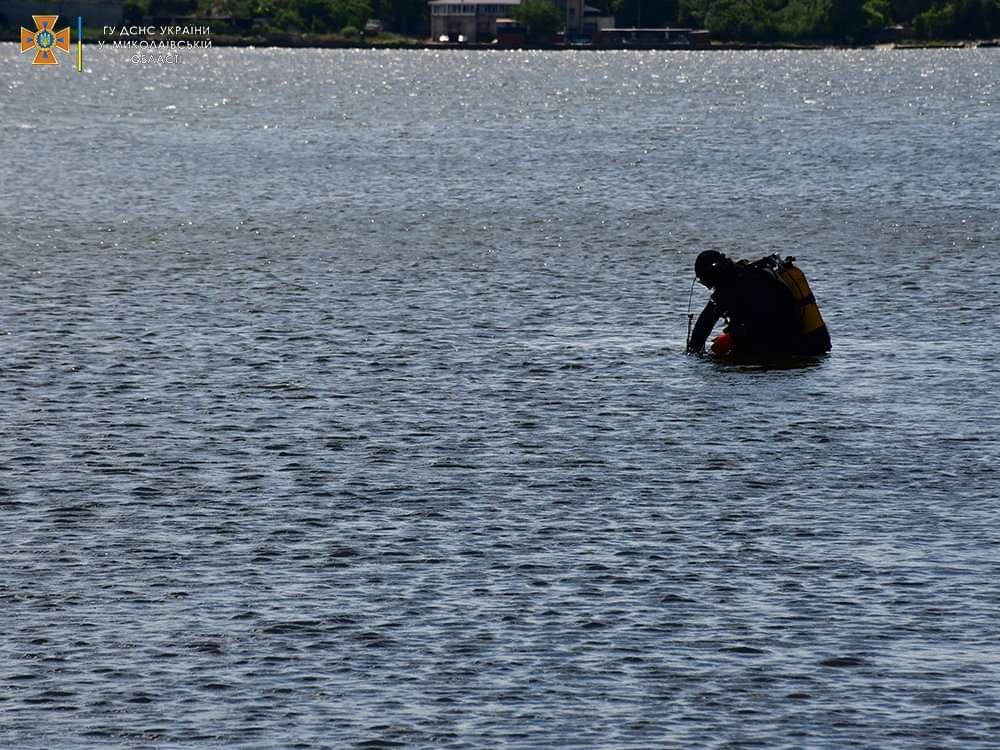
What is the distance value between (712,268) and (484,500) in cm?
1371

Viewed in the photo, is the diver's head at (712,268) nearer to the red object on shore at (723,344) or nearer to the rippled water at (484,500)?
the red object on shore at (723,344)

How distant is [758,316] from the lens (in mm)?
41781

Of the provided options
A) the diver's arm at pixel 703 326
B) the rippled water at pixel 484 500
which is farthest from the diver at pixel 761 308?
the rippled water at pixel 484 500

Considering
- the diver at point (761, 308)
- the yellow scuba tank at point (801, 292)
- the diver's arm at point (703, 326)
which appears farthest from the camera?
the diver's arm at point (703, 326)

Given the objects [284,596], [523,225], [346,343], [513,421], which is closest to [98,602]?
[284,596]

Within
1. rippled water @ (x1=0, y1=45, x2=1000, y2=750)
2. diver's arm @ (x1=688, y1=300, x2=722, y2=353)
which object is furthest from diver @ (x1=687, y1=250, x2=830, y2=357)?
rippled water @ (x1=0, y1=45, x2=1000, y2=750)

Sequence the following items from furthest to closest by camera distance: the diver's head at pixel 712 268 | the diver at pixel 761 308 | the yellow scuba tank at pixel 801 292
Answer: the yellow scuba tank at pixel 801 292, the diver at pixel 761 308, the diver's head at pixel 712 268

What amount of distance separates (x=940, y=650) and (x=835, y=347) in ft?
73.4

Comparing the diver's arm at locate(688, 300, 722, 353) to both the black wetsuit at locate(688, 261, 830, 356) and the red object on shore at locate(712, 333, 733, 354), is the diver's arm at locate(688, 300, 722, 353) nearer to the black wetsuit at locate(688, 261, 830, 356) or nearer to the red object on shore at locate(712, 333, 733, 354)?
the black wetsuit at locate(688, 261, 830, 356)

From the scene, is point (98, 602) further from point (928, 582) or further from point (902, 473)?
point (902, 473)

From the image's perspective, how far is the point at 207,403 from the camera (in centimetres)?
3653

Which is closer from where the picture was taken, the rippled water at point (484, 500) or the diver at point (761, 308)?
the rippled water at point (484, 500)

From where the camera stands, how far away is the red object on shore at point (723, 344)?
42.3m

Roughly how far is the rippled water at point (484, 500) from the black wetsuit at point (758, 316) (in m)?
1.09
